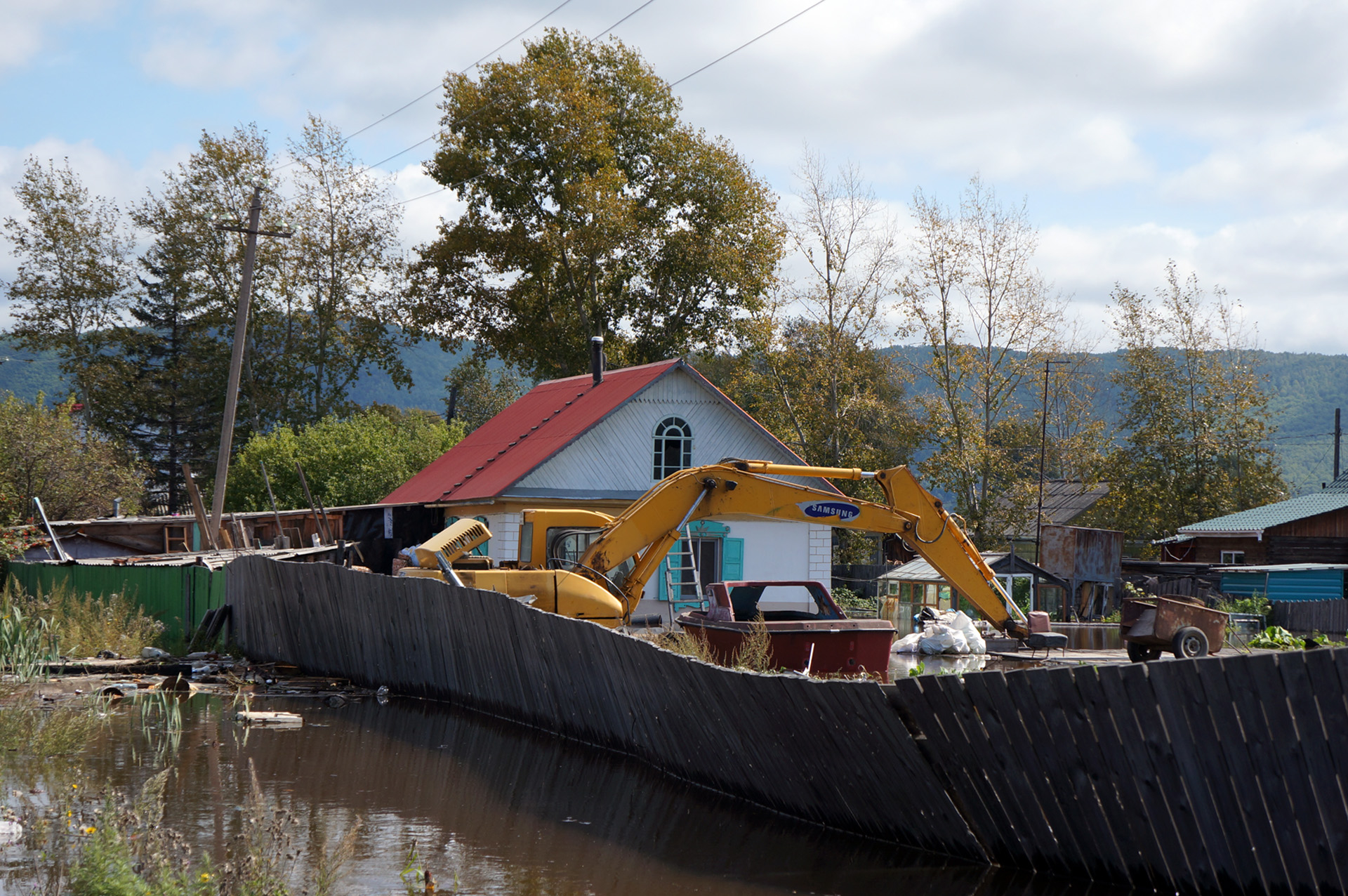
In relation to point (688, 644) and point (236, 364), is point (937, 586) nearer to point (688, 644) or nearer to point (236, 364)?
point (688, 644)

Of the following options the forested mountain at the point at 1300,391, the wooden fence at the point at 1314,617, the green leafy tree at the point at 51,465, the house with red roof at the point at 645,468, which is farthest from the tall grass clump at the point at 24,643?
the forested mountain at the point at 1300,391

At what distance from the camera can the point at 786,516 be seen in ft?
56.5

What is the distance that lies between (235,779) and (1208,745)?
7690 mm

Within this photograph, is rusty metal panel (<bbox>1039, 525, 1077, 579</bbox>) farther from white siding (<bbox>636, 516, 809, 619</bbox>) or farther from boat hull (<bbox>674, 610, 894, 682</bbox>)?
boat hull (<bbox>674, 610, 894, 682</bbox>)

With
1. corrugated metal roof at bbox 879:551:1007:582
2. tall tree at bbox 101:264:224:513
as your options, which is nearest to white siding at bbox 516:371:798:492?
corrugated metal roof at bbox 879:551:1007:582

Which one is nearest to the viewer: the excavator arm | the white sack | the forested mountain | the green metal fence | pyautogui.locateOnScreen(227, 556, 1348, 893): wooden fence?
pyautogui.locateOnScreen(227, 556, 1348, 893): wooden fence

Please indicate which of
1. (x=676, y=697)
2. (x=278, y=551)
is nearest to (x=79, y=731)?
(x=676, y=697)

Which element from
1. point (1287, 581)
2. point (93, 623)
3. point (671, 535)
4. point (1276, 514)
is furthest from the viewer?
point (1276, 514)

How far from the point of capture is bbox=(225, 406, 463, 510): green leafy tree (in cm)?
4019

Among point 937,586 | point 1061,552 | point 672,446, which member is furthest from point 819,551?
point 1061,552

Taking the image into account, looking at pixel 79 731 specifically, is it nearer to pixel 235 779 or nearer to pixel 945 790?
pixel 235 779

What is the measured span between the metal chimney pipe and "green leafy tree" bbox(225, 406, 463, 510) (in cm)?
1247

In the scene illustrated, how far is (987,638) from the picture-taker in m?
21.3

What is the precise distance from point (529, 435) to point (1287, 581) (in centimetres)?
2200
